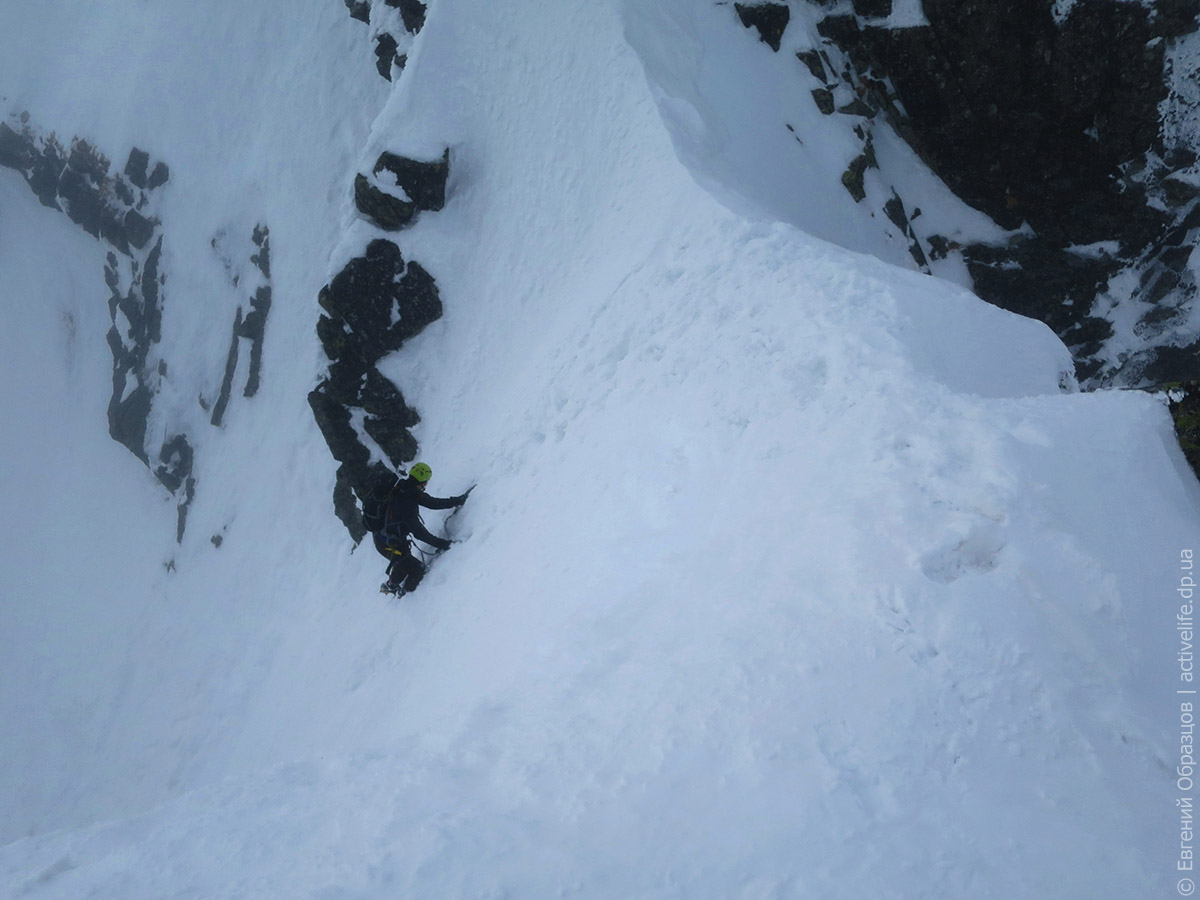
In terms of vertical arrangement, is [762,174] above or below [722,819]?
above

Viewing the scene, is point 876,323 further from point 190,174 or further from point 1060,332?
point 190,174

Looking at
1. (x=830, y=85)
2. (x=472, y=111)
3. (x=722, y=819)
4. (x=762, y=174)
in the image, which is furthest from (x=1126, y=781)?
(x=830, y=85)

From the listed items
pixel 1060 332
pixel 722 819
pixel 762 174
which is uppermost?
pixel 1060 332

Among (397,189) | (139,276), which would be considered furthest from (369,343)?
(139,276)

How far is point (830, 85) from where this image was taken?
1886 centimetres

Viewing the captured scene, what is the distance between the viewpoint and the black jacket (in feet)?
40.0

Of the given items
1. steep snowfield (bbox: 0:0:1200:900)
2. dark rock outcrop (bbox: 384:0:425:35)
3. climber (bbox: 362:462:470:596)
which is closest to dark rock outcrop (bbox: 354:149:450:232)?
steep snowfield (bbox: 0:0:1200:900)

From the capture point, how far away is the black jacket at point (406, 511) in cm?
1219

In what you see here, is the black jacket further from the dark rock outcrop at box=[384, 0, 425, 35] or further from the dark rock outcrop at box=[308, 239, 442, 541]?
the dark rock outcrop at box=[384, 0, 425, 35]

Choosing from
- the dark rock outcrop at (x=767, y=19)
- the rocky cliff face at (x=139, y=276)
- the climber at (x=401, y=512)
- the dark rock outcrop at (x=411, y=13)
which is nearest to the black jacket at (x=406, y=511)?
the climber at (x=401, y=512)

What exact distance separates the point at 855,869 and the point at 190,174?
3608cm

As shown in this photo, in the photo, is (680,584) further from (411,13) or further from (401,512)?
(411,13)

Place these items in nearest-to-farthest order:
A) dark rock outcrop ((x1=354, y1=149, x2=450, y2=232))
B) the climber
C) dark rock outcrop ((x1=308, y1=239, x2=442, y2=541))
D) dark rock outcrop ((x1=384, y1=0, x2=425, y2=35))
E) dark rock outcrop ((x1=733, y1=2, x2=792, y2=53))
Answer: the climber → dark rock outcrop ((x1=354, y1=149, x2=450, y2=232)) → dark rock outcrop ((x1=308, y1=239, x2=442, y2=541)) → dark rock outcrop ((x1=733, y1=2, x2=792, y2=53)) → dark rock outcrop ((x1=384, y1=0, x2=425, y2=35))

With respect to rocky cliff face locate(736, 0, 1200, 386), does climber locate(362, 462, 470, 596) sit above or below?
below
